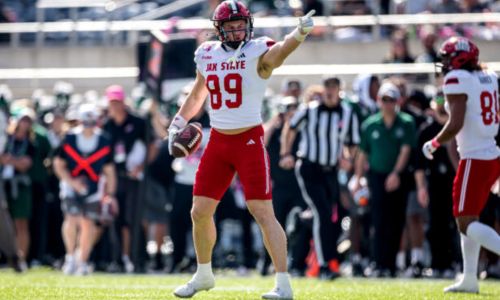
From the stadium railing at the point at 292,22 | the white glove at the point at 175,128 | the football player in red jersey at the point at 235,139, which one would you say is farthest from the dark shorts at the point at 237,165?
the stadium railing at the point at 292,22

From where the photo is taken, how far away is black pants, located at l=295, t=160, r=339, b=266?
13.6 m

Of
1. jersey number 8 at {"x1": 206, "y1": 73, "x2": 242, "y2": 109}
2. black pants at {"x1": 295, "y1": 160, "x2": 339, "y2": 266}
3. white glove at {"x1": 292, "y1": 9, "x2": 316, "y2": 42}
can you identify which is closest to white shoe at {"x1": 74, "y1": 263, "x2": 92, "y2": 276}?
black pants at {"x1": 295, "y1": 160, "x2": 339, "y2": 266}

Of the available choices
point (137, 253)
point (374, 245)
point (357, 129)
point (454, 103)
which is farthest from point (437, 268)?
point (454, 103)

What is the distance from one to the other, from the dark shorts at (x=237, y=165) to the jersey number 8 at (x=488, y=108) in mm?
2001

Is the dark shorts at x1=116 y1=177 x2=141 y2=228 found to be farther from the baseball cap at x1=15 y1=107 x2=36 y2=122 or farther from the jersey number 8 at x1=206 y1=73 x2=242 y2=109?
the jersey number 8 at x1=206 y1=73 x2=242 y2=109

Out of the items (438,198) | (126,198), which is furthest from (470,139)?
(126,198)

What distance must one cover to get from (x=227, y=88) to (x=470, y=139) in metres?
2.16

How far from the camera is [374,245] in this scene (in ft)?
48.4

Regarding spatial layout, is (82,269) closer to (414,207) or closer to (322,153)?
(322,153)

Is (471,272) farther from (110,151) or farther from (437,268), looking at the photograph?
(110,151)

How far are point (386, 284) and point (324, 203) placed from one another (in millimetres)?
1249

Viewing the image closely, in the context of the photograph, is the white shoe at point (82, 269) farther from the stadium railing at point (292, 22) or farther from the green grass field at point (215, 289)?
the stadium railing at point (292, 22)

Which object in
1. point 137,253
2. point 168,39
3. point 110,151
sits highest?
point 168,39

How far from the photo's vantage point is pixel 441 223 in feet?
49.0
